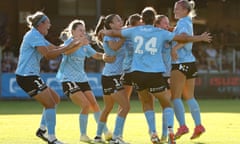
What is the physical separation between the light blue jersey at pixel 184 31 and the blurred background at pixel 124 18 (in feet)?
46.3

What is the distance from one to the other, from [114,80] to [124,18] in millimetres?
22804

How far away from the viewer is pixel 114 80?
472 inches

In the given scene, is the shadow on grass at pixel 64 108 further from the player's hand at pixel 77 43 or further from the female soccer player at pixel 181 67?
the player's hand at pixel 77 43

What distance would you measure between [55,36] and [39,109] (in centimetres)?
1212

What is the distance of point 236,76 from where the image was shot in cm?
2802

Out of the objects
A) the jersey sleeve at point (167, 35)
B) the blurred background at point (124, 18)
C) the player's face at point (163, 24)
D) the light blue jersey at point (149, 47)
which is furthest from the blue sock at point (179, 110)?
the blurred background at point (124, 18)

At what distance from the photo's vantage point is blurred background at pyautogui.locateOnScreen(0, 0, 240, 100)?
27047 millimetres

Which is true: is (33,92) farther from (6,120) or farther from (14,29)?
(14,29)

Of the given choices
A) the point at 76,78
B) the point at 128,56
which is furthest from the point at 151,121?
the point at 76,78

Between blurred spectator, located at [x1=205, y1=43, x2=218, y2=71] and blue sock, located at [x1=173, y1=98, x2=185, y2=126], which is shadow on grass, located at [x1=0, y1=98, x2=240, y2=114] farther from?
blue sock, located at [x1=173, y1=98, x2=185, y2=126]

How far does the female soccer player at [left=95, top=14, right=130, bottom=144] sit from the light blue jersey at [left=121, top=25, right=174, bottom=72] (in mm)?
681

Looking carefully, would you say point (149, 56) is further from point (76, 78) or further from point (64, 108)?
point (64, 108)

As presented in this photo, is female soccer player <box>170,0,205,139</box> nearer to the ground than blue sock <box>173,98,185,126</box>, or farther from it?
farther from it

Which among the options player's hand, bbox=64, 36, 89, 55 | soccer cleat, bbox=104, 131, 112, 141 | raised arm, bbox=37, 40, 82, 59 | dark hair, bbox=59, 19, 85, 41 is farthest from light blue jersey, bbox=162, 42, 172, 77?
raised arm, bbox=37, 40, 82, 59
